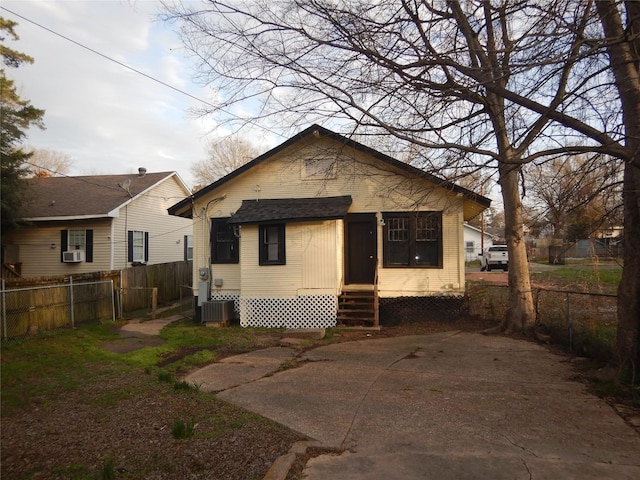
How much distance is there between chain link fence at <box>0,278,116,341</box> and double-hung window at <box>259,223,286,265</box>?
16.7 feet

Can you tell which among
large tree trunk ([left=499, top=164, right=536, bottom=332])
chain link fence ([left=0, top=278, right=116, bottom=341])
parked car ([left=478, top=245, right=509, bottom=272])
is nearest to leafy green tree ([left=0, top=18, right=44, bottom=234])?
chain link fence ([left=0, top=278, right=116, bottom=341])

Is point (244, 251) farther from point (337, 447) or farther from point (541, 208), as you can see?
point (337, 447)

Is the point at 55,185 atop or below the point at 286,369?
atop

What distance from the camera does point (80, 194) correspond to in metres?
19.9

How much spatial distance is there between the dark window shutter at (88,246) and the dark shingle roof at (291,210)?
27.3ft

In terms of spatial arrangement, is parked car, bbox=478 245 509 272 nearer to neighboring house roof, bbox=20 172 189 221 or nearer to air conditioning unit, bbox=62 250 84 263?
neighboring house roof, bbox=20 172 189 221

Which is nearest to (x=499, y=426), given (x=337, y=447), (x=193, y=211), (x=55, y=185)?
(x=337, y=447)

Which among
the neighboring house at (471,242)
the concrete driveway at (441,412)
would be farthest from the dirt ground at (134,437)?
the neighboring house at (471,242)

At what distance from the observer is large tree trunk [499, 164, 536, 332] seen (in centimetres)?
1049

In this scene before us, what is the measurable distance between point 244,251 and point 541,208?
26.1 ft

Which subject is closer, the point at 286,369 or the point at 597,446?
the point at 597,446

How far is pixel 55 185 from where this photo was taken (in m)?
21.7

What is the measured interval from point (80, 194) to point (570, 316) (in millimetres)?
20222

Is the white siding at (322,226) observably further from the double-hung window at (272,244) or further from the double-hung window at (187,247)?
the double-hung window at (187,247)
